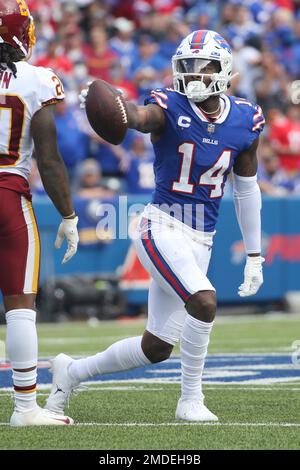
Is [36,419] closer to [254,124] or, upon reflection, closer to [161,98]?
[161,98]

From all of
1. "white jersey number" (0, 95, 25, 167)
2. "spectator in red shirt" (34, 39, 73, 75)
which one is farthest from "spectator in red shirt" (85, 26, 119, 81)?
"white jersey number" (0, 95, 25, 167)

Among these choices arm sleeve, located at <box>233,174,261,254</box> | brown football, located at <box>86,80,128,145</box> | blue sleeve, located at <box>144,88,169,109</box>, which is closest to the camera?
brown football, located at <box>86,80,128,145</box>

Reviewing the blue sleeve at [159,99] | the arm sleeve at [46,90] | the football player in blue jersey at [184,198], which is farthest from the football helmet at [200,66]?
the arm sleeve at [46,90]

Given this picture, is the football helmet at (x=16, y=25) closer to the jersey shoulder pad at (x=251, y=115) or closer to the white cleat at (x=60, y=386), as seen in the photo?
the jersey shoulder pad at (x=251, y=115)

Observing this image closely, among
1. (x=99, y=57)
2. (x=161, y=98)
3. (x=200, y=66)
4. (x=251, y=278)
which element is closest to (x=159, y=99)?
(x=161, y=98)

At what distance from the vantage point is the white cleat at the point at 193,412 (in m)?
4.59

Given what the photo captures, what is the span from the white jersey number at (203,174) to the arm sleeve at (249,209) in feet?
0.79

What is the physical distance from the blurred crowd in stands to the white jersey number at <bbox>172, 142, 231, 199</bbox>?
5.92m

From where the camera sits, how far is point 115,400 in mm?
5305

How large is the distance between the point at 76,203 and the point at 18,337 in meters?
6.18

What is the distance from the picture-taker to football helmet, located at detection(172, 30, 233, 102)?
4793mm

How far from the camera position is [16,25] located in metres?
4.43

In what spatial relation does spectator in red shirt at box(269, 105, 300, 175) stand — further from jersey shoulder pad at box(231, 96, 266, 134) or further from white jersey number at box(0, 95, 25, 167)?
white jersey number at box(0, 95, 25, 167)
